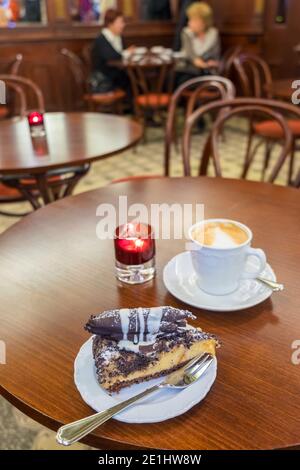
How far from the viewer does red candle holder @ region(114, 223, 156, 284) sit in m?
0.86

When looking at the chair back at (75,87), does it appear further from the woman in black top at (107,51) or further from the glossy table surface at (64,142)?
the glossy table surface at (64,142)

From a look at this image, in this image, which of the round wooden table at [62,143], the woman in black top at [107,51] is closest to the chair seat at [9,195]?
the round wooden table at [62,143]

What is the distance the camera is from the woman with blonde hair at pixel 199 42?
16.1 feet

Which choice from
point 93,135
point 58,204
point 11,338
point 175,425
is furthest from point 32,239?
point 93,135

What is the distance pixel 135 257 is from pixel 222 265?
0.18 metres

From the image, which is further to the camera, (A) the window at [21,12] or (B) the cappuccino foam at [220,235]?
(A) the window at [21,12]

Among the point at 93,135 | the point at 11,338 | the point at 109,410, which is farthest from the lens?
the point at 93,135

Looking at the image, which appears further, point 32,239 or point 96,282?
point 32,239

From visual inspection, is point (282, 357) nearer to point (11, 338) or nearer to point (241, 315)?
point (241, 315)

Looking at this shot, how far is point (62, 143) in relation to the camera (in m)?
1.81

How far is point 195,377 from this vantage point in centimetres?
63

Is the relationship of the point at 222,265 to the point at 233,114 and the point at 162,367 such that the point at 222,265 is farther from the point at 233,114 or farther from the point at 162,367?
the point at 233,114

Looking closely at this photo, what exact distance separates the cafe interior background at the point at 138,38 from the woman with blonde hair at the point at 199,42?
332 millimetres
